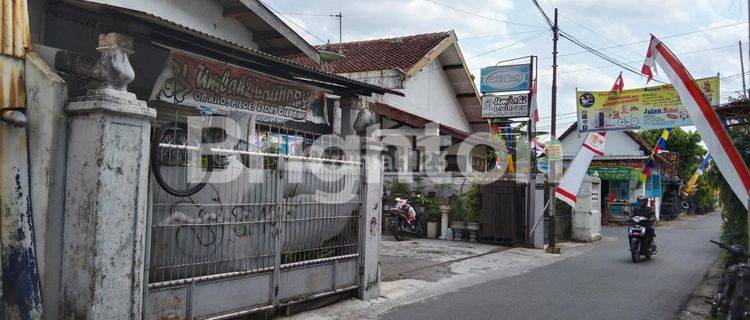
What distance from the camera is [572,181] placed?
13.6 m

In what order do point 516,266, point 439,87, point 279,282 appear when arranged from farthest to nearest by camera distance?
point 439,87 → point 516,266 → point 279,282

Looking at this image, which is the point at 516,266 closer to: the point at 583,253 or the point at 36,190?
the point at 583,253

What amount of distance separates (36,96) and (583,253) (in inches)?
487

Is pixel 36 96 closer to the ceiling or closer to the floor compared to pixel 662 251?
closer to the ceiling

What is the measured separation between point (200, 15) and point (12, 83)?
555cm

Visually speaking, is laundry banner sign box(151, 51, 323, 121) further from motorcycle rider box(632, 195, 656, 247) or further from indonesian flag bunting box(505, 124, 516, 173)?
indonesian flag bunting box(505, 124, 516, 173)

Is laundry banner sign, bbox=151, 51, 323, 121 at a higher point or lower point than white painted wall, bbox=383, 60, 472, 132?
lower

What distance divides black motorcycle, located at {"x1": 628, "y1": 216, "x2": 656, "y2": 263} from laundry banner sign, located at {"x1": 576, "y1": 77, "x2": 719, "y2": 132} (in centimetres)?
497

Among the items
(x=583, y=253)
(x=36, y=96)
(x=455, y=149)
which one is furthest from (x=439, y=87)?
(x=36, y=96)

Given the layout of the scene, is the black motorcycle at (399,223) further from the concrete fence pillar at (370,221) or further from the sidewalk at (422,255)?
the concrete fence pillar at (370,221)

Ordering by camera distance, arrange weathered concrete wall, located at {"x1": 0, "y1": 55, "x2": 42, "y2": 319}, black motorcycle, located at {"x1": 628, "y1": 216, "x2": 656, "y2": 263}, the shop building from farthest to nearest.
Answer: the shop building < black motorcycle, located at {"x1": 628, "y1": 216, "x2": 656, "y2": 263} < weathered concrete wall, located at {"x1": 0, "y1": 55, "x2": 42, "y2": 319}

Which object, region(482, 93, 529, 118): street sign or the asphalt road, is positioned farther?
region(482, 93, 529, 118): street sign

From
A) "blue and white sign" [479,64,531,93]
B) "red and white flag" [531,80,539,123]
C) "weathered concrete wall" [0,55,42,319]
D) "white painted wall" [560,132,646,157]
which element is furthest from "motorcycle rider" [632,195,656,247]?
"white painted wall" [560,132,646,157]

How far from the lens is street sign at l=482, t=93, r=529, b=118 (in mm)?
15344
